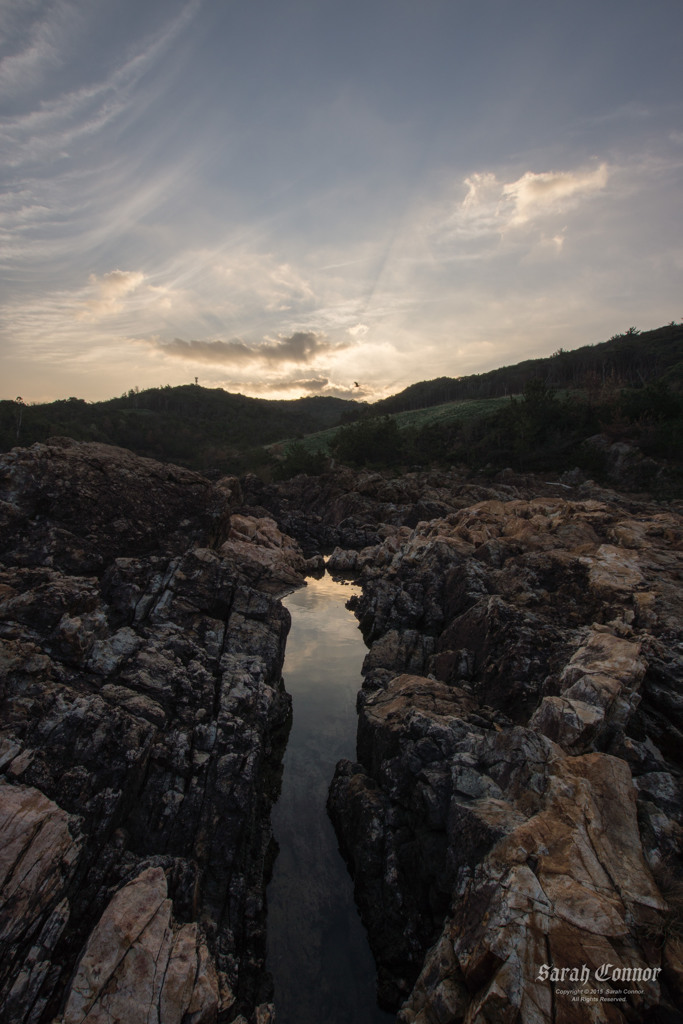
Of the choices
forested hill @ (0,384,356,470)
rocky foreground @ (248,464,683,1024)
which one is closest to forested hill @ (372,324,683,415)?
forested hill @ (0,384,356,470)

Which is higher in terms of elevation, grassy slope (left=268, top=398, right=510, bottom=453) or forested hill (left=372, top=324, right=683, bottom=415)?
forested hill (left=372, top=324, right=683, bottom=415)

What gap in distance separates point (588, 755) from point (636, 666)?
2.69m

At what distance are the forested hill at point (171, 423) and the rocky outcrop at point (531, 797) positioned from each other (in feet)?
158

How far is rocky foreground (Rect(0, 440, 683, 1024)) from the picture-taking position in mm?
4750

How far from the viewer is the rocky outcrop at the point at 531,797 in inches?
182

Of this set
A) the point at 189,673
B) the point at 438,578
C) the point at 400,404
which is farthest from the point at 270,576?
the point at 400,404

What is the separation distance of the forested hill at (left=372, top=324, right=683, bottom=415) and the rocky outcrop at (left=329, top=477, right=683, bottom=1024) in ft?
178

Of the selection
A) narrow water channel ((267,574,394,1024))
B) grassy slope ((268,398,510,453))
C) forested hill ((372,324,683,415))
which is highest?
forested hill ((372,324,683,415))

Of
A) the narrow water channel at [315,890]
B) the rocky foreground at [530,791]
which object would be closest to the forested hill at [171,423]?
the narrow water channel at [315,890]

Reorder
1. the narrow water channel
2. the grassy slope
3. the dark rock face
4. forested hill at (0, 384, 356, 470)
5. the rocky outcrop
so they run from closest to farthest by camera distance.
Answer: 1. the rocky outcrop
2. the dark rock face
3. the narrow water channel
4. forested hill at (0, 384, 356, 470)
5. the grassy slope

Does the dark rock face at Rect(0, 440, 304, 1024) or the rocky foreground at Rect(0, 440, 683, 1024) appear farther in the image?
Answer: the dark rock face at Rect(0, 440, 304, 1024)

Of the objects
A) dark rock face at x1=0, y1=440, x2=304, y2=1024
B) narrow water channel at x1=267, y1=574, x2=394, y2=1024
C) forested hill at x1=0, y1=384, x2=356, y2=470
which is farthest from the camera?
forested hill at x1=0, y1=384, x2=356, y2=470

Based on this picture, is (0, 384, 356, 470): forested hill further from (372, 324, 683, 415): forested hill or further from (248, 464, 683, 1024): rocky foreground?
(248, 464, 683, 1024): rocky foreground

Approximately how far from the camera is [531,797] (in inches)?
255
